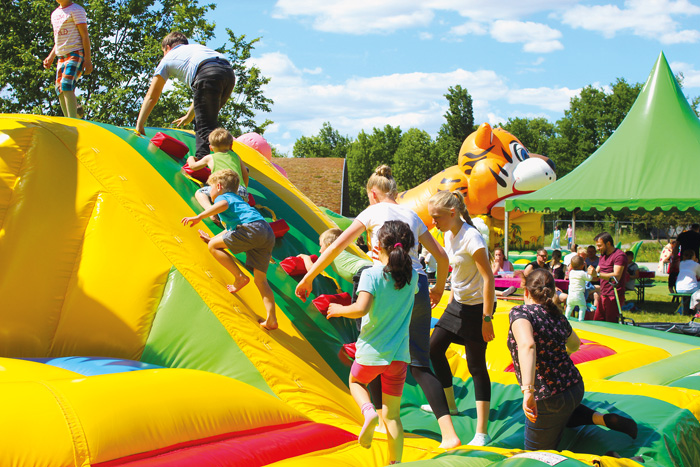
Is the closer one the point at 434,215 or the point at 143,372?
the point at 143,372

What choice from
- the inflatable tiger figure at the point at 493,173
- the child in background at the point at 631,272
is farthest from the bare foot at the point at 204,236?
the inflatable tiger figure at the point at 493,173

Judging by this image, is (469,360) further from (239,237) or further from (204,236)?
(204,236)

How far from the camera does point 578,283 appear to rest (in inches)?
325

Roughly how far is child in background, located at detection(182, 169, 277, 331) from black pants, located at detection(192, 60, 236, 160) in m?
1.08

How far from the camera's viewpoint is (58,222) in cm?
396

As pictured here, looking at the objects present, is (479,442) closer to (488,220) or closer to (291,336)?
(291,336)

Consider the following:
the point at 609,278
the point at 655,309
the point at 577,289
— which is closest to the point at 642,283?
the point at 655,309

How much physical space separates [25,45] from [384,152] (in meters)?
40.9

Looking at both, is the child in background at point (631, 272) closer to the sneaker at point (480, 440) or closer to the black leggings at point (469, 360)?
the black leggings at point (469, 360)

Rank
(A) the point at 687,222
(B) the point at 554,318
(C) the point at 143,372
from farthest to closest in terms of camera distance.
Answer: (A) the point at 687,222 → (B) the point at 554,318 → (C) the point at 143,372

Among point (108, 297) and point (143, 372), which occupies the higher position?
point (108, 297)

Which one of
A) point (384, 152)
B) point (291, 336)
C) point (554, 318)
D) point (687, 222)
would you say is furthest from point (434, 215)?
point (384, 152)

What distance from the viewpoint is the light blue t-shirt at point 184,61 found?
5.07m

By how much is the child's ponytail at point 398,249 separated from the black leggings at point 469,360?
1.00 m
